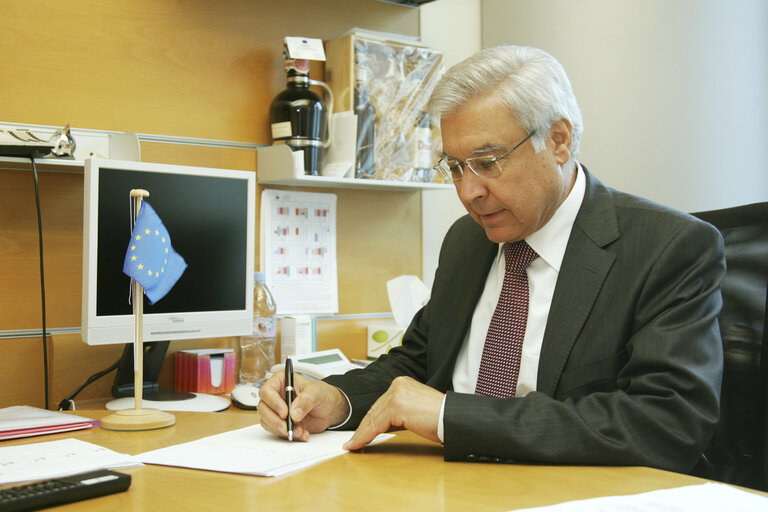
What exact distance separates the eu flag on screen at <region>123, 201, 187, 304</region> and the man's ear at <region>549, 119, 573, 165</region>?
0.76 metres

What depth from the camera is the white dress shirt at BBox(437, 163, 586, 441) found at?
146 cm

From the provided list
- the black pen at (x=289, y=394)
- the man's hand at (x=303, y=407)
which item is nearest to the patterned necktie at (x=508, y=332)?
the man's hand at (x=303, y=407)

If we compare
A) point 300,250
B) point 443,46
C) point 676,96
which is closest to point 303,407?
point 300,250

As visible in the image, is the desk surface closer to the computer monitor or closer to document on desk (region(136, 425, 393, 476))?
document on desk (region(136, 425, 393, 476))

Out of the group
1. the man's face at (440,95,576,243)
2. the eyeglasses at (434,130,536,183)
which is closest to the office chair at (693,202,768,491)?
the man's face at (440,95,576,243)

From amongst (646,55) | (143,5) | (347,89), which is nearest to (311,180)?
(347,89)

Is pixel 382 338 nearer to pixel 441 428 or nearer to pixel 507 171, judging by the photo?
pixel 507 171

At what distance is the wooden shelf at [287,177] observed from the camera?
213cm

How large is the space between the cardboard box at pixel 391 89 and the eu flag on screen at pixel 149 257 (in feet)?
3.22

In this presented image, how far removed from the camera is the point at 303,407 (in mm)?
1289

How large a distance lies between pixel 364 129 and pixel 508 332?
1.00 meters

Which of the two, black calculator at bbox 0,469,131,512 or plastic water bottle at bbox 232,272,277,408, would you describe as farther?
plastic water bottle at bbox 232,272,277,408

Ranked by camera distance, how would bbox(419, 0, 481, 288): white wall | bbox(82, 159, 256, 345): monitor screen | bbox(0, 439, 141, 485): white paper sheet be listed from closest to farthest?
bbox(0, 439, 141, 485): white paper sheet
bbox(82, 159, 256, 345): monitor screen
bbox(419, 0, 481, 288): white wall

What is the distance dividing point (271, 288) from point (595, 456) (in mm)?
Result: 1324
